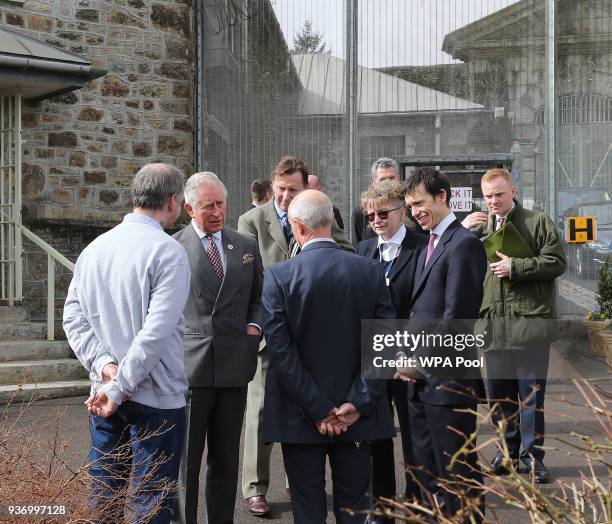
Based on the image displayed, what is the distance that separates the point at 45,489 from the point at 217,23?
9.90 metres

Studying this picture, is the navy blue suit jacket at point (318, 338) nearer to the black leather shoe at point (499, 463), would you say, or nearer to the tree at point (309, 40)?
the black leather shoe at point (499, 463)

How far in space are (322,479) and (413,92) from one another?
8323mm

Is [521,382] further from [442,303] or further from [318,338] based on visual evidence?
[318,338]

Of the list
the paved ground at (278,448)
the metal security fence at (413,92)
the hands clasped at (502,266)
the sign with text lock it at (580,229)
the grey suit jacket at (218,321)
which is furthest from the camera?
the metal security fence at (413,92)

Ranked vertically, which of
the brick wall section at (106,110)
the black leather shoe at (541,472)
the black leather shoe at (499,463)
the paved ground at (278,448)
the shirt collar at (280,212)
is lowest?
the paved ground at (278,448)

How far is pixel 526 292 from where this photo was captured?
582cm

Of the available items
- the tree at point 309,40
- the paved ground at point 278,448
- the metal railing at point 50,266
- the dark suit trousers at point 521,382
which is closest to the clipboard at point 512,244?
the dark suit trousers at point 521,382

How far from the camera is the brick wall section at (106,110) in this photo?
10.5 metres

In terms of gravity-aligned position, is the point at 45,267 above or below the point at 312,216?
below

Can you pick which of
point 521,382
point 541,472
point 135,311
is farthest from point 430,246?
point 541,472

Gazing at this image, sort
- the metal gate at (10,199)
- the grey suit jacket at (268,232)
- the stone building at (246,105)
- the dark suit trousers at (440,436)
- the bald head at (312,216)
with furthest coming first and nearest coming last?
the stone building at (246,105)
the metal gate at (10,199)
the grey suit jacket at (268,232)
the dark suit trousers at (440,436)
the bald head at (312,216)

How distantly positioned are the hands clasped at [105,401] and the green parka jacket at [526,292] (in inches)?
120

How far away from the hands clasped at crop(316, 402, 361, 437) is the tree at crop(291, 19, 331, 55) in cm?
847
